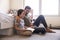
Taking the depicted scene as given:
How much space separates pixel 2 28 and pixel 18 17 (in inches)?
20.7

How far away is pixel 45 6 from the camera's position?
5215 millimetres

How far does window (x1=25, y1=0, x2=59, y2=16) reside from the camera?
512 centimetres

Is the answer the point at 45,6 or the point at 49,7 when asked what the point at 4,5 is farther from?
the point at 49,7

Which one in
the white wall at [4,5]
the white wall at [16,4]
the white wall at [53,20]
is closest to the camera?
the white wall at [4,5]

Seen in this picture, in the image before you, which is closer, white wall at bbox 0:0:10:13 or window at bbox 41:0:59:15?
white wall at bbox 0:0:10:13

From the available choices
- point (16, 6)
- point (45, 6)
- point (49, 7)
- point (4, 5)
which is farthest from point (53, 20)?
point (4, 5)

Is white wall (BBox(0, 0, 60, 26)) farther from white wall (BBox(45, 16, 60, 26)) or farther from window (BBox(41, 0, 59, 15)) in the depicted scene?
window (BBox(41, 0, 59, 15))

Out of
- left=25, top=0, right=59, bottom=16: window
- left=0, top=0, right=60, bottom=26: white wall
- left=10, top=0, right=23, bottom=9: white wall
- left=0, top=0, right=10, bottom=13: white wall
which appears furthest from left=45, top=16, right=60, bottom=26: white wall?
left=0, top=0, right=10, bottom=13: white wall

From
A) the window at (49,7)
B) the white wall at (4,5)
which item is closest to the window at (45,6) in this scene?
the window at (49,7)

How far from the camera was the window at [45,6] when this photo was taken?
5.12 metres

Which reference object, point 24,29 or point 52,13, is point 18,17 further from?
point 52,13

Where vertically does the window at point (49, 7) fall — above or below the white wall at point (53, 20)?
above

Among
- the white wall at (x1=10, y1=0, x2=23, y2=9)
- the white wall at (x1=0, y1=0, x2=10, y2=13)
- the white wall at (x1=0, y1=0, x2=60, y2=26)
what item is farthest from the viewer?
the white wall at (x1=10, y1=0, x2=23, y2=9)

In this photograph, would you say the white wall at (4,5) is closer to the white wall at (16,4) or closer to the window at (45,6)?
the white wall at (16,4)
